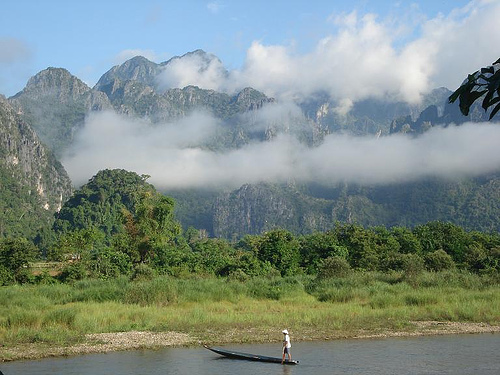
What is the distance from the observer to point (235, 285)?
1368 inches

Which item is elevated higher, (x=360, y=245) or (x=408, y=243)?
(x=408, y=243)

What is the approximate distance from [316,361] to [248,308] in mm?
11300

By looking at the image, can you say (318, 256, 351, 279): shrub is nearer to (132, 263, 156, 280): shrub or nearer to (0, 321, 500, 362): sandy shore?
(132, 263, 156, 280): shrub

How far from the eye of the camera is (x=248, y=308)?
2980 cm

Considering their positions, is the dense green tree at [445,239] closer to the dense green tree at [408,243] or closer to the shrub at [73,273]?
the dense green tree at [408,243]

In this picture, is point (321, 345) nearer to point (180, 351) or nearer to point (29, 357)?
point (180, 351)

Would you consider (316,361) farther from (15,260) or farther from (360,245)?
(360,245)

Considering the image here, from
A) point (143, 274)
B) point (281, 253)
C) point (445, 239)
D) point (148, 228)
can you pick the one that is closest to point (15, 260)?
point (143, 274)

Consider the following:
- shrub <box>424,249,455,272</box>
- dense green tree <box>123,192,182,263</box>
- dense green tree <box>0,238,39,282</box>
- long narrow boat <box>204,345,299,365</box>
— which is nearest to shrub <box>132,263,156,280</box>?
dense green tree <box>0,238,39,282</box>

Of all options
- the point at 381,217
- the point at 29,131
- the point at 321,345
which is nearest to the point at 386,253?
the point at 321,345

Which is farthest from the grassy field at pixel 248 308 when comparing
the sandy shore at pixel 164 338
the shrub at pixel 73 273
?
the shrub at pixel 73 273

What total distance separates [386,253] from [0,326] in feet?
118

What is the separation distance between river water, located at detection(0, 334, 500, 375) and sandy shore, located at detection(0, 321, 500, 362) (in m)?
0.63

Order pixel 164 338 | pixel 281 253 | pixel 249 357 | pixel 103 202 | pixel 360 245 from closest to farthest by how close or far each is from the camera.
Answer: pixel 249 357, pixel 164 338, pixel 281 253, pixel 360 245, pixel 103 202
